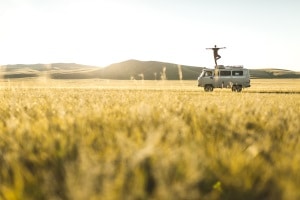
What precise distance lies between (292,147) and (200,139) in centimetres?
60

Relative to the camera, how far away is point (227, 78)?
34219mm

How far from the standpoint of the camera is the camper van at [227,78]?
34.1m

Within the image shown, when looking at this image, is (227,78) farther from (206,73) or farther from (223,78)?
(206,73)

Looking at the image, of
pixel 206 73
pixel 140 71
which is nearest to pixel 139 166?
pixel 206 73

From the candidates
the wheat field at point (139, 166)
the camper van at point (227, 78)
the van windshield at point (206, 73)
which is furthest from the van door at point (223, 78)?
the wheat field at point (139, 166)

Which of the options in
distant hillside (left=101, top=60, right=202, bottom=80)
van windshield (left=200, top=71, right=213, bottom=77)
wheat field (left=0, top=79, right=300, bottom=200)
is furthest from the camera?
distant hillside (left=101, top=60, right=202, bottom=80)

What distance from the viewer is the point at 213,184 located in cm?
182

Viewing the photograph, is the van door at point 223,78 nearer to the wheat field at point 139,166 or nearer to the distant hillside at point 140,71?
the wheat field at point 139,166

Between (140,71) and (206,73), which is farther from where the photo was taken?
(140,71)

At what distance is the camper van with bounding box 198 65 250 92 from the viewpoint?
34.1m

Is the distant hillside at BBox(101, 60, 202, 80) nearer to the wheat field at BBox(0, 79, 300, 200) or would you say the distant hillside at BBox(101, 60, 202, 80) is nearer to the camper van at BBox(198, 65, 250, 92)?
the camper van at BBox(198, 65, 250, 92)

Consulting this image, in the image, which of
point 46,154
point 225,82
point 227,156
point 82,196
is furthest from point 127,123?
point 225,82

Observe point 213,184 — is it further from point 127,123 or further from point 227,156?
point 127,123

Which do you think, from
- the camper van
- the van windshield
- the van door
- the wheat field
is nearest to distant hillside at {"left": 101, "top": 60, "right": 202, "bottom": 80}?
the van windshield
